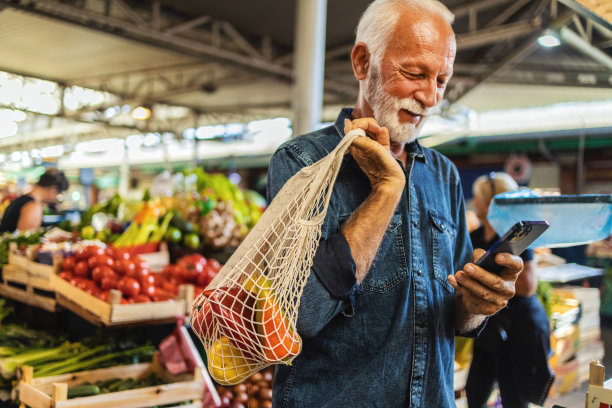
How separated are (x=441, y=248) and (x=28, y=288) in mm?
3342

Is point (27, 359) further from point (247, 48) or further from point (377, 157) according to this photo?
point (247, 48)

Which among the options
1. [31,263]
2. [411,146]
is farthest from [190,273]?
[411,146]

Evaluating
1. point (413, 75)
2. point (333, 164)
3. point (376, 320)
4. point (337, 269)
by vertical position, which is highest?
point (413, 75)

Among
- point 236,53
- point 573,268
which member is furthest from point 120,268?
point 236,53

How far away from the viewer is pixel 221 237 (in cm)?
386

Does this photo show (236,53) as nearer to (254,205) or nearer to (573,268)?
(254,205)

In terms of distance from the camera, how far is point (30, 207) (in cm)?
509

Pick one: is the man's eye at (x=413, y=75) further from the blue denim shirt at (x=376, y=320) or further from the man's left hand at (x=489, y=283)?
the man's left hand at (x=489, y=283)

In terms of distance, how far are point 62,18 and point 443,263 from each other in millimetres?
7548

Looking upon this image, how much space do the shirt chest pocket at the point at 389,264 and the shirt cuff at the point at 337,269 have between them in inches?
5.3

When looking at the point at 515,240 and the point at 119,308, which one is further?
the point at 119,308

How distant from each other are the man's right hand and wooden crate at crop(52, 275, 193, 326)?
1.93 metres

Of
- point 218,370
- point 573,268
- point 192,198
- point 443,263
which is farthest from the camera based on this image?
point 573,268

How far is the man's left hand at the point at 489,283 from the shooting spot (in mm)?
1159
